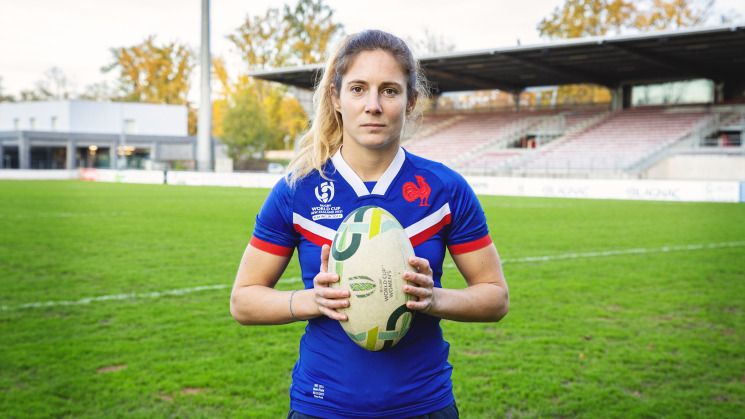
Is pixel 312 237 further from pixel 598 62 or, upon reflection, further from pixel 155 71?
pixel 155 71

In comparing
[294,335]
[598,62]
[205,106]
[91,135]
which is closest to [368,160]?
[294,335]

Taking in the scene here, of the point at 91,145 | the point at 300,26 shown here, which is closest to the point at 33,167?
the point at 91,145

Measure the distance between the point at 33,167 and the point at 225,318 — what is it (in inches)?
2391

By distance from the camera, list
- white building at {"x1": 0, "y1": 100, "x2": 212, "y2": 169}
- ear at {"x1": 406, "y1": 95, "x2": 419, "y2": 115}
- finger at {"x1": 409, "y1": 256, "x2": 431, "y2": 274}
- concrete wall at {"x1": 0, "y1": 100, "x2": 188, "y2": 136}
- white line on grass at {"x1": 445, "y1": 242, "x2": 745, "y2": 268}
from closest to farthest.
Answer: finger at {"x1": 409, "y1": 256, "x2": 431, "y2": 274}
ear at {"x1": 406, "y1": 95, "x2": 419, "y2": 115}
white line on grass at {"x1": 445, "y1": 242, "x2": 745, "y2": 268}
white building at {"x1": 0, "y1": 100, "x2": 212, "y2": 169}
concrete wall at {"x1": 0, "y1": 100, "x2": 188, "y2": 136}

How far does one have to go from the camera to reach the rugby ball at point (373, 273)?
1947 mm

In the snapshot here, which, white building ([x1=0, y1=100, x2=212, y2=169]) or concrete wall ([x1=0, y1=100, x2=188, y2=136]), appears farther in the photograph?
concrete wall ([x1=0, y1=100, x2=188, y2=136])

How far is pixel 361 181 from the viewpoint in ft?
7.09

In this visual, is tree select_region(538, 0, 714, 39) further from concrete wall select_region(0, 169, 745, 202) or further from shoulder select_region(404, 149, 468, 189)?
shoulder select_region(404, 149, 468, 189)

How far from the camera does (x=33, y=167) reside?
193ft

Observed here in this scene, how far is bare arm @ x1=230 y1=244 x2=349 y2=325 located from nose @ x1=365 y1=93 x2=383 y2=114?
0.47 m

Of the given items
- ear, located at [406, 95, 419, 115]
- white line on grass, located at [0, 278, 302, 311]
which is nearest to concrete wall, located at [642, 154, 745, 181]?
white line on grass, located at [0, 278, 302, 311]

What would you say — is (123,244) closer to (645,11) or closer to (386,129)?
(386,129)

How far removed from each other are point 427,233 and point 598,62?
37.1 meters

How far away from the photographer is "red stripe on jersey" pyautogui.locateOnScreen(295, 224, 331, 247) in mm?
2135
